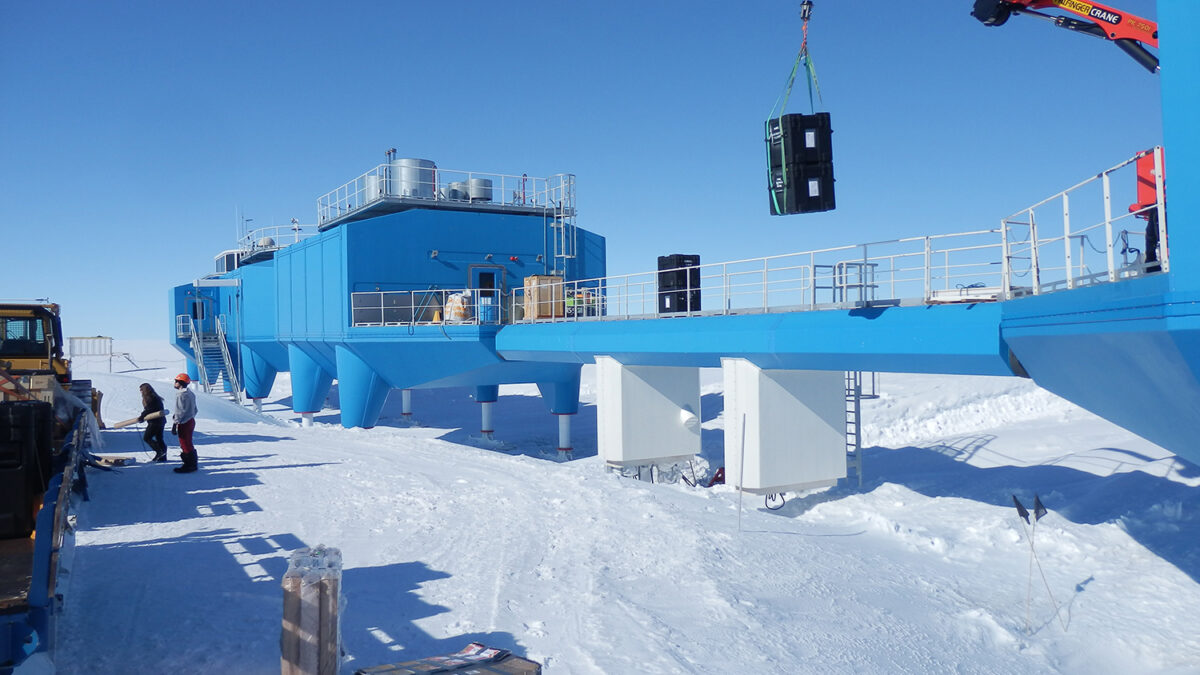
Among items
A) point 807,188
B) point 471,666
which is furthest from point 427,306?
point 471,666

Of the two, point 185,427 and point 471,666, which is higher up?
point 185,427

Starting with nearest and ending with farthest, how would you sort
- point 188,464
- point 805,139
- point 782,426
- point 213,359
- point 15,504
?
point 15,504 < point 805,139 < point 188,464 < point 782,426 < point 213,359

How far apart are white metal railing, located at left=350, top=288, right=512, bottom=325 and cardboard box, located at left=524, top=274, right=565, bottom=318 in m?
0.80

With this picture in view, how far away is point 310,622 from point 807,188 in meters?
7.84

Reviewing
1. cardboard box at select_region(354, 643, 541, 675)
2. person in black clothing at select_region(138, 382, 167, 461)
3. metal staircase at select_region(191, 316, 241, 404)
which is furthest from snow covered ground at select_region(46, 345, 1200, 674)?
metal staircase at select_region(191, 316, 241, 404)

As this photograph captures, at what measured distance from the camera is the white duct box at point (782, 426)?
551 inches

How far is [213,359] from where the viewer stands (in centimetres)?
3491

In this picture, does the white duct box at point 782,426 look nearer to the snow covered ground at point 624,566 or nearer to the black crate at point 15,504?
the snow covered ground at point 624,566

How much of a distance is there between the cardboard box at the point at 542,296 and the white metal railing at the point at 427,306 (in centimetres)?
→ 80

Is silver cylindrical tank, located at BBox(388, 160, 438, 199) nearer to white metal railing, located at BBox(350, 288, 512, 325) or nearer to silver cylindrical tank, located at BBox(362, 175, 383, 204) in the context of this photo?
silver cylindrical tank, located at BBox(362, 175, 383, 204)

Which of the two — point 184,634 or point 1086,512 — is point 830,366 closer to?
point 1086,512

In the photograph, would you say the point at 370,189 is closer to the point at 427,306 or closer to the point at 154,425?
the point at 427,306

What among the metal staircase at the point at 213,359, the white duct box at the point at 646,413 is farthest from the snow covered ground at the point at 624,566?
the metal staircase at the point at 213,359

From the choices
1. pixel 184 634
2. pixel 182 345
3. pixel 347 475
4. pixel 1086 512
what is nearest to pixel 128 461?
pixel 347 475
